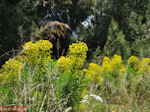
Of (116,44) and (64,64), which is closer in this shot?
(64,64)

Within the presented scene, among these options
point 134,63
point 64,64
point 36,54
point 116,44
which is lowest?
point 116,44

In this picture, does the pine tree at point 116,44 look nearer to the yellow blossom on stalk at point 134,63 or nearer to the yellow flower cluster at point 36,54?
the yellow blossom on stalk at point 134,63

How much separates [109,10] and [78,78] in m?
12.5

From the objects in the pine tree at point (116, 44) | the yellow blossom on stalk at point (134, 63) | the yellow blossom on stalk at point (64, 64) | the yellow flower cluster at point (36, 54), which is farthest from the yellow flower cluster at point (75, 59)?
the pine tree at point (116, 44)

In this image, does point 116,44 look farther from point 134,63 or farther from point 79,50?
point 79,50

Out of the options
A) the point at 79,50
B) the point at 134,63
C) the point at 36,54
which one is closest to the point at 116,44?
the point at 134,63

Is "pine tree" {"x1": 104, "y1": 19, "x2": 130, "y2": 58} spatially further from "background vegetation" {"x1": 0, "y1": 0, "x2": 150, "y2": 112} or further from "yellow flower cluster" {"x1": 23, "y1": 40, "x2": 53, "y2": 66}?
"yellow flower cluster" {"x1": 23, "y1": 40, "x2": 53, "y2": 66}

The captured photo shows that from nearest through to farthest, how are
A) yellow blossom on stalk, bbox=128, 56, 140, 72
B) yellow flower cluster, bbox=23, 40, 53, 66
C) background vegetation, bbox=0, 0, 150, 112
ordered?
background vegetation, bbox=0, 0, 150, 112, yellow flower cluster, bbox=23, 40, 53, 66, yellow blossom on stalk, bbox=128, 56, 140, 72

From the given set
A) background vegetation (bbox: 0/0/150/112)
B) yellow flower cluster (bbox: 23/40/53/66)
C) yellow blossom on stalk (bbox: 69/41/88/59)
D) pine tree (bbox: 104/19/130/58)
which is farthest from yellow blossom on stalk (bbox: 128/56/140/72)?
pine tree (bbox: 104/19/130/58)

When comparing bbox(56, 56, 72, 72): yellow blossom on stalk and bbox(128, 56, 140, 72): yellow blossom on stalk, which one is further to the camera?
bbox(128, 56, 140, 72): yellow blossom on stalk

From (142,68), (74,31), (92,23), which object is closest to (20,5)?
(74,31)

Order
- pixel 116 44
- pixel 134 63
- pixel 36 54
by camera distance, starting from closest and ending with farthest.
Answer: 1. pixel 36 54
2. pixel 134 63
3. pixel 116 44

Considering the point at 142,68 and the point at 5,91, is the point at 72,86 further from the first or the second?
the point at 142,68

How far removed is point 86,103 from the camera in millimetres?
1996
